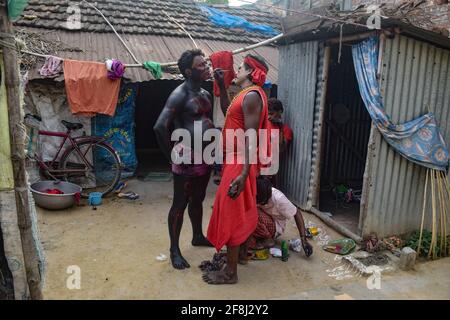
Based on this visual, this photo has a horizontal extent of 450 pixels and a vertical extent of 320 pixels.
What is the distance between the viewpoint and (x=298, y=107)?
18.8 ft

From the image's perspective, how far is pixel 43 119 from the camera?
6379 mm

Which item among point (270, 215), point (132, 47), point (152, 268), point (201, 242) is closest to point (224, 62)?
point (270, 215)

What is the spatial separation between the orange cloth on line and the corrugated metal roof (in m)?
0.41

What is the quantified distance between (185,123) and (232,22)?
6073 millimetres

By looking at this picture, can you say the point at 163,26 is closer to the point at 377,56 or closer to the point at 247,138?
the point at 377,56

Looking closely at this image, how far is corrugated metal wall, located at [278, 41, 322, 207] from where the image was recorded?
5.43 meters

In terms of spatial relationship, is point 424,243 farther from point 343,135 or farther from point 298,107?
point 343,135

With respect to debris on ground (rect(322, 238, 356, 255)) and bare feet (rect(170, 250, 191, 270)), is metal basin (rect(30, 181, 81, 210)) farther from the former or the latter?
debris on ground (rect(322, 238, 356, 255))

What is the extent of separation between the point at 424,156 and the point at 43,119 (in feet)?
19.7

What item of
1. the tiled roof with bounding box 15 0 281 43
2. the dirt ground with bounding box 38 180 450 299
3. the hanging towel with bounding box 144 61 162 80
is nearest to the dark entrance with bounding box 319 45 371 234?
the dirt ground with bounding box 38 180 450 299

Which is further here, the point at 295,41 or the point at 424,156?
the point at 295,41

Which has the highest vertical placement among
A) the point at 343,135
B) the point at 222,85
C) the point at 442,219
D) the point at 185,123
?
the point at 222,85
